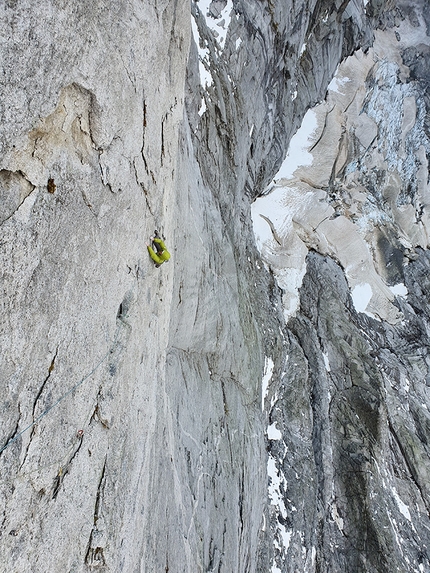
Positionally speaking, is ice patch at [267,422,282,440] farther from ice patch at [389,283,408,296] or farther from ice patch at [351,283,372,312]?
ice patch at [389,283,408,296]

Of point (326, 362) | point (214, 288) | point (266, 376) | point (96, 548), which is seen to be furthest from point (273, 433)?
point (96, 548)

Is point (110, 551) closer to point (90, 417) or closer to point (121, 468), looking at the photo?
point (121, 468)

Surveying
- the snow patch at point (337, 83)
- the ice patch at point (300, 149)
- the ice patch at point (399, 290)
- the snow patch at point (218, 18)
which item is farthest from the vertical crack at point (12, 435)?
the snow patch at point (337, 83)

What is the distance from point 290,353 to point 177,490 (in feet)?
23.0

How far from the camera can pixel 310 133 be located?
16.7m

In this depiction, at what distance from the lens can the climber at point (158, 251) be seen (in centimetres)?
470

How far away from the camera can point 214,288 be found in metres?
8.11

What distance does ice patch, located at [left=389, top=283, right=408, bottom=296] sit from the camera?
15.9m

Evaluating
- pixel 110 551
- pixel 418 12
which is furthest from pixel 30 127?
pixel 418 12

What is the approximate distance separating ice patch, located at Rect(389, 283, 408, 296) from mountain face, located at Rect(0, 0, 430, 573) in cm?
6

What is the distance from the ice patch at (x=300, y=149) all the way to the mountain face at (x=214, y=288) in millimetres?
142

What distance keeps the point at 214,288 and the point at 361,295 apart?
8662 mm

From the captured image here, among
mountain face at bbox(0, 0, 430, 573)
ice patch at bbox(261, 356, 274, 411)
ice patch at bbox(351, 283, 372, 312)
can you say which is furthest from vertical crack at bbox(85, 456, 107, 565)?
ice patch at bbox(351, 283, 372, 312)

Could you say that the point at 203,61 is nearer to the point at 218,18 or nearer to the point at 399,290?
the point at 218,18
